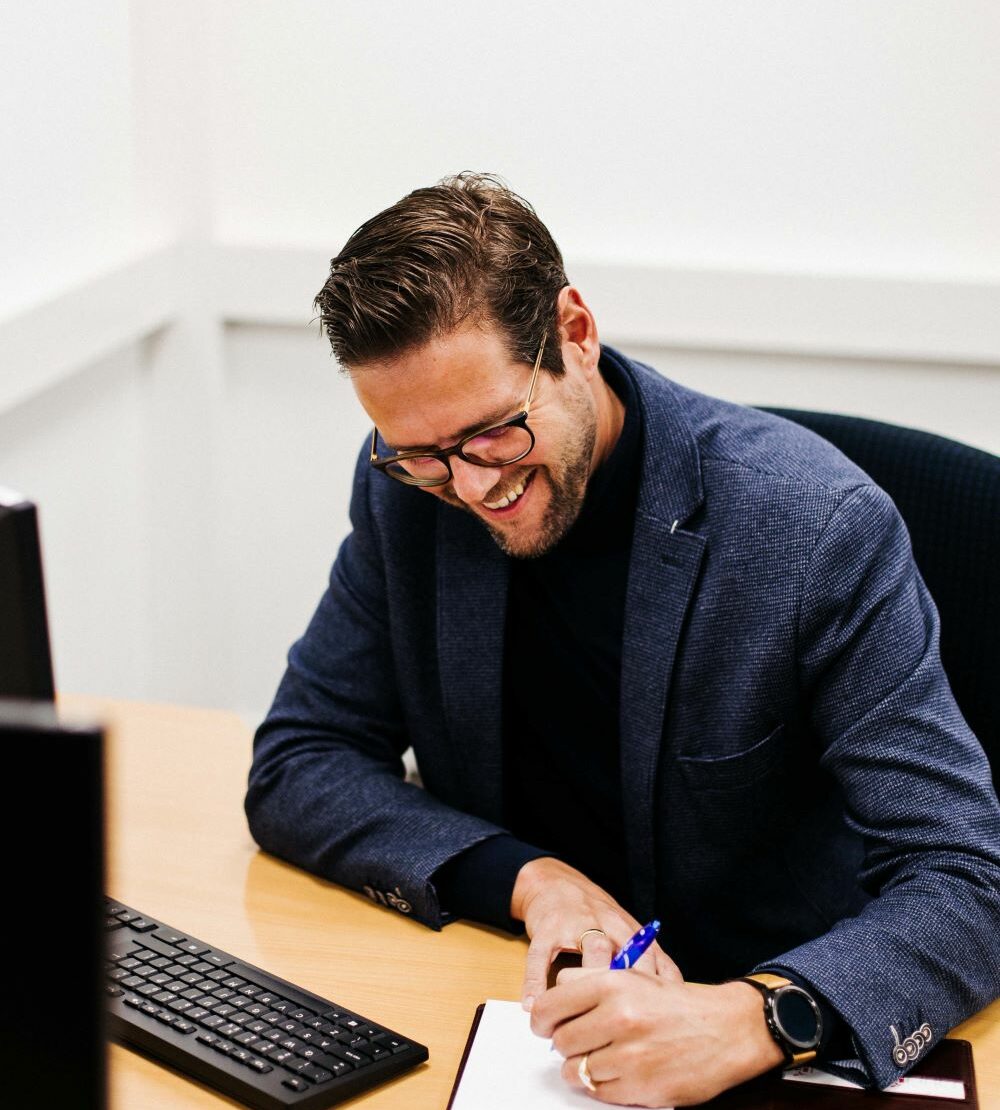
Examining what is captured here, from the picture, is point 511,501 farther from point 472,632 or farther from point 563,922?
point 563,922

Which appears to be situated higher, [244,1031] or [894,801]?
[894,801]

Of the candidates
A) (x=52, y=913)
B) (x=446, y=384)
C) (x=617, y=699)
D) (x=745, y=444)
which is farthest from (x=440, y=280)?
(x=52, y=913)

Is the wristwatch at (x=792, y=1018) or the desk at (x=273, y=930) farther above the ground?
the wristwatch at (x=792, y=1018)

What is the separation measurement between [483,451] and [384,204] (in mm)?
1468

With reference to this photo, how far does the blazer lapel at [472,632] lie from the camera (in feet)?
5.25

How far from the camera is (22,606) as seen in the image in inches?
37.8

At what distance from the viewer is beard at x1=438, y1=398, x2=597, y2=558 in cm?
147

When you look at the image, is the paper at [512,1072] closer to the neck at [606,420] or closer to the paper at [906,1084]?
the paper at [906,1084]

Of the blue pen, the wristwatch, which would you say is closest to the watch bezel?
the wristwatch

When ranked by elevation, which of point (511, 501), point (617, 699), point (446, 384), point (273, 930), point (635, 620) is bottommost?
point (273, 930)

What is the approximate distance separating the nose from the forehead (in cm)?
3

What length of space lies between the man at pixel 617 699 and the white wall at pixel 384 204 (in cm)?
100

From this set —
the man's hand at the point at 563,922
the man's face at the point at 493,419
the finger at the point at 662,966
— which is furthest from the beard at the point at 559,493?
the finger at the point at 662,966

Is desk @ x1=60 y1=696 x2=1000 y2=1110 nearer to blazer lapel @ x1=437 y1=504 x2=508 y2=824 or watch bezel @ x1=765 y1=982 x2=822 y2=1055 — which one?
watch bezel @ x1=765 y1=982 x2=822 y2=1055
